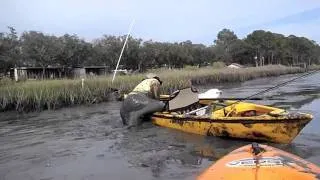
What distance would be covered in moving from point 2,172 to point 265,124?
5800 mm

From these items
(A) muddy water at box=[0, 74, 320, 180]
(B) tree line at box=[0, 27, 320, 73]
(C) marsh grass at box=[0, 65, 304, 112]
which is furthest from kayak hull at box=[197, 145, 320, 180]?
(B) tree line at box=[0, 27, 320, 73]

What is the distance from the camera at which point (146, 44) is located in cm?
6181

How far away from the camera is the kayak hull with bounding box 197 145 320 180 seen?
15.9ft

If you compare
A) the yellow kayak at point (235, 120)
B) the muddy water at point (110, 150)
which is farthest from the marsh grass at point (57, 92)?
the yellow kayak at point (235, 120)

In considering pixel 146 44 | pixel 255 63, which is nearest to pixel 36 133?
pixel 146 44

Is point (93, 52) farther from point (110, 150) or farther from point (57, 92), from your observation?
point (110, 150)

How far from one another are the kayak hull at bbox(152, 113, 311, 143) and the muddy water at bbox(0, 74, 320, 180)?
0.20 metres

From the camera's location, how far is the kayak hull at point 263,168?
486 centimetres

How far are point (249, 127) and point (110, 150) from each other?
344cm

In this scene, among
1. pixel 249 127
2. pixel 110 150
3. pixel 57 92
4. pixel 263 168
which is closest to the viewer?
pixel 263 168

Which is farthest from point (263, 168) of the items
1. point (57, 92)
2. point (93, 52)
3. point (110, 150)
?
point (93, 52)

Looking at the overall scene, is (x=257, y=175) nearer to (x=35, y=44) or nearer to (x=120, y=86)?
(x=120, y=86)

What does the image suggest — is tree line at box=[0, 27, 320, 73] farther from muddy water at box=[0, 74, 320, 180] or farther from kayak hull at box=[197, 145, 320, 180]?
kayak hull at box=[197, 145, 320, 180]

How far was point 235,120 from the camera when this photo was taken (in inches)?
441
